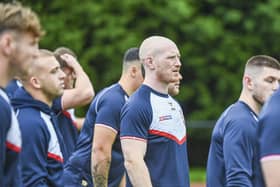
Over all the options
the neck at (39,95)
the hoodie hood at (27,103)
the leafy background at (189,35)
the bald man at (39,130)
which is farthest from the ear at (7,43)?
the leafy background at (189,35)

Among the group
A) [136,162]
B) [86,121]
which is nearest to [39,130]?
[136,162]

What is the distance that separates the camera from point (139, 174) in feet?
25.8

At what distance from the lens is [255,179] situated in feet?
24.9

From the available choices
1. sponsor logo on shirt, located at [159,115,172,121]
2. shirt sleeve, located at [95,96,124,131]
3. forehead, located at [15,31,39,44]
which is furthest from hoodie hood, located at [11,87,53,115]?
shirt sleeve, located at [95,96,124,131]

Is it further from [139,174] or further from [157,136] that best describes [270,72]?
[139,174]

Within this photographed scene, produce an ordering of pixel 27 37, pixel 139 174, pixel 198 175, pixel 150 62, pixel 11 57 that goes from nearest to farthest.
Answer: pixel 11 57, pixel 27 37, pixel 139 174, pixel 150 62, pixel 198 175

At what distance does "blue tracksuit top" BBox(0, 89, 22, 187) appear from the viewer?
5.56 m

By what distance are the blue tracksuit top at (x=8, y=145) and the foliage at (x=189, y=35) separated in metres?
19.7

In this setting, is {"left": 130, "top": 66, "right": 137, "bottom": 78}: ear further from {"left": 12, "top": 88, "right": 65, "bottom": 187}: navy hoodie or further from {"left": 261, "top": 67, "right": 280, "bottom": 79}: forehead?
{"left": 12, "top": 88, "right": 65, "bottom": 187}: navy hoodie

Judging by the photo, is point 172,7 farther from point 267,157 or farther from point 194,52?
point 267,157

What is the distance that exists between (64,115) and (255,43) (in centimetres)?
1779

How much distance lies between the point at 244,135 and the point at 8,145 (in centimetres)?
242

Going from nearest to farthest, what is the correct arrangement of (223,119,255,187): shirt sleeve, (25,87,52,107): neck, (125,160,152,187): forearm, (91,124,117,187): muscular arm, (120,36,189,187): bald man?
1. (25,87,52,107): neck
2. (223,119,255,187): shirt sleeve
3. (125,160,152,187): forearm
4. (120,36,189,187): bald man
5. (91,124,117,187): muscular arm

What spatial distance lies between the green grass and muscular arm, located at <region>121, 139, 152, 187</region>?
12555 millimetres
